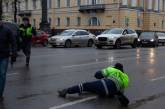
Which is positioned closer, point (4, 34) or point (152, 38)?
point (4, 34)

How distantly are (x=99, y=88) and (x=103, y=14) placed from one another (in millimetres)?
66804

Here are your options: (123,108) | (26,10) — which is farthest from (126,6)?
(123,108)

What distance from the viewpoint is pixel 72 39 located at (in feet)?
124

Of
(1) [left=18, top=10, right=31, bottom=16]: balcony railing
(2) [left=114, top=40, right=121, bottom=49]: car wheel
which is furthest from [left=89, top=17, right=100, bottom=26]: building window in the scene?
(2) [left=114, top=40, right=121, bottom=49]: car wheel

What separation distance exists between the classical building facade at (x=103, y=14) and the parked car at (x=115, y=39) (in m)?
35.3

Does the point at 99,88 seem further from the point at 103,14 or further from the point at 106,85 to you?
the point at 103,14

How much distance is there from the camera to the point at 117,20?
7400 cm

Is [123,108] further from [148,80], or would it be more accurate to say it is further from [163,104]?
[148,80]

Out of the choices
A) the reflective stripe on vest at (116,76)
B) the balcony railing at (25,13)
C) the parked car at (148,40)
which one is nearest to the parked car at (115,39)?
the parked car at (148,40)

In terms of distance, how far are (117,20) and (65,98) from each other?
211 ft

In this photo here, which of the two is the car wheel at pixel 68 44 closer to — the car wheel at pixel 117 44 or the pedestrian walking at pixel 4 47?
the car wheel at pixel 117 44

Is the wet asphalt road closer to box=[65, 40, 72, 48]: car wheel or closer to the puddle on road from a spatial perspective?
the puddle on road

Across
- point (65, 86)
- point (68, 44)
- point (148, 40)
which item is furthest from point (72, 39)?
point (65, 86)

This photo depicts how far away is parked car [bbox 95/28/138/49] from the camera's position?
119 feet
